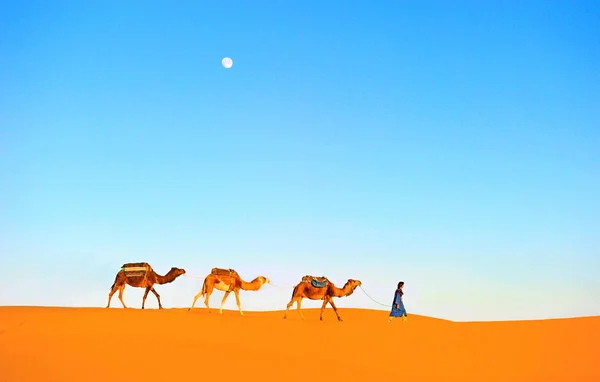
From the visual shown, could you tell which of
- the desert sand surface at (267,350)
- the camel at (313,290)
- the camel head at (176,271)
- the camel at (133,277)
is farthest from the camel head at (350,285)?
the camel at (133,277)

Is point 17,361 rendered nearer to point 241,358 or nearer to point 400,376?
point 241,358

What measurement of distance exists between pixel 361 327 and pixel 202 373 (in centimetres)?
964

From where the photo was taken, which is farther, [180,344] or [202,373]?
[180,344]

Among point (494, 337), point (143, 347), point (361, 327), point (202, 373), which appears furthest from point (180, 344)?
point (494, 337)

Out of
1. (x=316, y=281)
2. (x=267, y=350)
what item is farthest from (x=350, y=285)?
(x=267, y=350)

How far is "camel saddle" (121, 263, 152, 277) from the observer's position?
88.6 feet

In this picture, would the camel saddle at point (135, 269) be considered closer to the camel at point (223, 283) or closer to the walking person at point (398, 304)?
the camel at point (223, 283)

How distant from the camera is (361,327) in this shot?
79.7 ft

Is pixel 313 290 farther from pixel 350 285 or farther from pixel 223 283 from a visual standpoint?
pixel 223 283

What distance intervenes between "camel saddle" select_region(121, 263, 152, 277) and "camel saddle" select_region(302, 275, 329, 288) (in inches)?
263

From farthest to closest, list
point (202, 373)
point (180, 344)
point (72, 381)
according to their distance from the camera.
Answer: point (180, 344)
point (202, 373)
point (72, 381)

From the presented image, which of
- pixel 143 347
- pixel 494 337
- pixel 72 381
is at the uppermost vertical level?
pixel 494 337

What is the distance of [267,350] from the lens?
18.8 m

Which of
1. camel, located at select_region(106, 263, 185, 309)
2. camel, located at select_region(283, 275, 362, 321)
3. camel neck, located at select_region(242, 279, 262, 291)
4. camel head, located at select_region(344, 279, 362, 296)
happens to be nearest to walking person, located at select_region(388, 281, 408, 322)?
camel head, located at select_region(344, 279, 362, 296)
